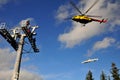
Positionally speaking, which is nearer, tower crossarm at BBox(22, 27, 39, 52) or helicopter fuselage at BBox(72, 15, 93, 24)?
helicopter fuselage at BBox(72, 15, 93, 24)

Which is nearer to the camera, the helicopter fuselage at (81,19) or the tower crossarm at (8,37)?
the helicopter fuselage at (81,19)

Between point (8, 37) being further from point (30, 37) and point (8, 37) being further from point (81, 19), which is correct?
point (81, 19)

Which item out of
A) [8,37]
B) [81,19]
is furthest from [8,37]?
[81,19]

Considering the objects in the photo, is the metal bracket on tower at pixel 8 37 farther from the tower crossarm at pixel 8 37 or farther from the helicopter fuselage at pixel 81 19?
the helicopter fuselage at pixel 81 19

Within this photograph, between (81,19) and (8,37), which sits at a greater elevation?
(81,19)

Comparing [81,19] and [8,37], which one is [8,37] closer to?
[8,37]

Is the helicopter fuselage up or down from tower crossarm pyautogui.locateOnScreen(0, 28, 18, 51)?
up

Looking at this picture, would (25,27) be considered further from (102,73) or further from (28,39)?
(102,73)

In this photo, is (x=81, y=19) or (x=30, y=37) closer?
(x=81, y=19)

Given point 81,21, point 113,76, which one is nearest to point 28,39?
point 81,21

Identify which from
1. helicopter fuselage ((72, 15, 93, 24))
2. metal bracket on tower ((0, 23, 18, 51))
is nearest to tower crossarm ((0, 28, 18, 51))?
metal bracket on tower ((0, 23, 18, 51))

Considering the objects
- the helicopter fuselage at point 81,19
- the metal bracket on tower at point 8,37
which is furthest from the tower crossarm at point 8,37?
the helicopter fuselage at point 81,19

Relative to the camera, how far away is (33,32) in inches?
1976

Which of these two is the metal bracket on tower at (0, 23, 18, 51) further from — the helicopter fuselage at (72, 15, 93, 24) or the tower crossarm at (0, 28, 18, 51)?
the helicopter fuselage at (72, 15, 93, 24)
